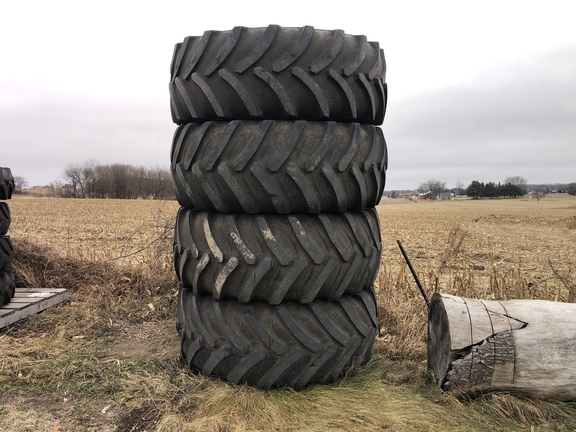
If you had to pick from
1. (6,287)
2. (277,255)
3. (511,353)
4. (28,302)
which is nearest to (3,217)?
(6,287)

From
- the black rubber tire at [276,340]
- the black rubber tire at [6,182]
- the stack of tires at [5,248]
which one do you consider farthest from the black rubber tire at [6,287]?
the black rubber tire at [276,340]

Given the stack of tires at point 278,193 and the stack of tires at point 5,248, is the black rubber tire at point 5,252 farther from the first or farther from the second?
the stack of tires at point 278,193

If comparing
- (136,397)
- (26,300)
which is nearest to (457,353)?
(136,397)

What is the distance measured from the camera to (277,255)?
2602 millimetres

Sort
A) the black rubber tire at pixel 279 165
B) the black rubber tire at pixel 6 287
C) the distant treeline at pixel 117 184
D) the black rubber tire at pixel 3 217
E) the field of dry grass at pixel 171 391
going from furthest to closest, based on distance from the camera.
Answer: the distant treeline at pixel 117 184 → the black rubber tire at pixel 3 217 → the black rubber tire at pixel 6 287 → the black rubber tire at pixel 279 165 → the field of dry grass at pixel 171 391

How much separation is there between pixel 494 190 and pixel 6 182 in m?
97.7

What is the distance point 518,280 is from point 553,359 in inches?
119

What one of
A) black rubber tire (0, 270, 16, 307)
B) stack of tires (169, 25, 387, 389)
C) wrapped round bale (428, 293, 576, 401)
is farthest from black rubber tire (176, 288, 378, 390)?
black rubber tire (0, 270, 16, 307)

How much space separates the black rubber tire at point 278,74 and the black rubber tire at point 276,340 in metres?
1.25

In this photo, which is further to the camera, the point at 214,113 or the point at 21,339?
the point at 21,339

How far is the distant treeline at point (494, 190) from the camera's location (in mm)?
89231

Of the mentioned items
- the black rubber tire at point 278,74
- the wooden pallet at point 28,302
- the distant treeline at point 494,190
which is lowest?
the wooden pallet at point 28,302

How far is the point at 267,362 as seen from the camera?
105 inches

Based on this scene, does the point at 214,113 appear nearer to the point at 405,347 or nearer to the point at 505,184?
the point at 405,347
